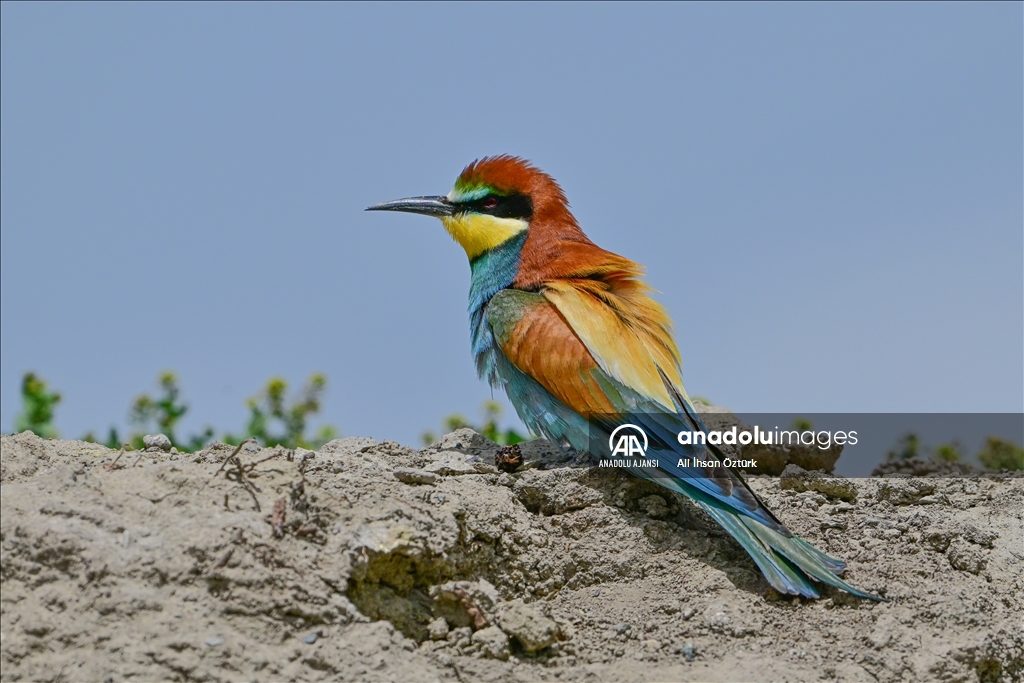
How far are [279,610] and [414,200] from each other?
2793 millimetres

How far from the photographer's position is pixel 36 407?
5.14 meters

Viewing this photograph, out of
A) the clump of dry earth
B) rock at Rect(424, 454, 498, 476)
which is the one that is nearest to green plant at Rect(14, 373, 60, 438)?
the clump of dry earth

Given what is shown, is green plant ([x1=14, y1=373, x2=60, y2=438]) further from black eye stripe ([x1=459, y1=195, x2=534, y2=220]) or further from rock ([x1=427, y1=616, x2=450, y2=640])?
rock ([x1=427, y1=616, x2=450, y2=640])

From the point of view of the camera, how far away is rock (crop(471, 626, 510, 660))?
2.69 m

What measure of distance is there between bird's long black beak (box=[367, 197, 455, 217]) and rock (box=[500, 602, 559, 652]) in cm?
243

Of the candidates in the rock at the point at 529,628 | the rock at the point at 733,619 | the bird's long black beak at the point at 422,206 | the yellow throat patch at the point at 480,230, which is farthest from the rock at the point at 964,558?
the bird's long black beak at the point at 422,206

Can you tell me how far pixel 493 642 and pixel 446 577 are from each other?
23 centimetres

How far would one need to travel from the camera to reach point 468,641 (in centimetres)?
271

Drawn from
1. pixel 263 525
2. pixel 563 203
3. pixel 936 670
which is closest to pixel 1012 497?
pixel 936 670

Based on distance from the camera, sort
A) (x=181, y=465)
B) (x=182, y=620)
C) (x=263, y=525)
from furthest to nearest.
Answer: (x=181, y=465), (x=263, y=525), (x=182, y=620)

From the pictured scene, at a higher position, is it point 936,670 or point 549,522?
point 549,522

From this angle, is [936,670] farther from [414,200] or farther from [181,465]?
[414,200]

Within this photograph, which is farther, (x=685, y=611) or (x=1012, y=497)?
(x=1012, y=497)

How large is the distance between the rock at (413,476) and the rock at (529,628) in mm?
518
